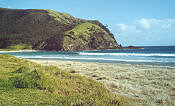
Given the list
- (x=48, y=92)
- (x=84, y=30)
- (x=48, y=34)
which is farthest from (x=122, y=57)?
(x=48, y=34)

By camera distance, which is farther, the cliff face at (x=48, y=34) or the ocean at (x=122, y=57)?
the cliff face at (x=48, y=34)

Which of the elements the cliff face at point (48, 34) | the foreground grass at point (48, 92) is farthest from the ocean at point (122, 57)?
the cliff face at point (48, 34)

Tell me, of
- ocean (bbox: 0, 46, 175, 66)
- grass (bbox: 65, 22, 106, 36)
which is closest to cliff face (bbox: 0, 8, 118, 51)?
grass (bbox: 65, 22, 106, 36)

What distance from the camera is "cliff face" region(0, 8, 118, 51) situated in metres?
143

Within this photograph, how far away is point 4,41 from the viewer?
6713 inches

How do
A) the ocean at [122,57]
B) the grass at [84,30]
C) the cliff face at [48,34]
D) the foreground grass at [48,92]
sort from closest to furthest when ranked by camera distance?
the foreground grass at [48,92] < the ocean at [122,57] < the cliff face at [48,34] < the grass at [84,30]

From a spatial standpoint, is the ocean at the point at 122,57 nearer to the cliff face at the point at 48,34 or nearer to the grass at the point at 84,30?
the cliff face at the point at 48,34

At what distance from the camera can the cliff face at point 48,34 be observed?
5624 inches

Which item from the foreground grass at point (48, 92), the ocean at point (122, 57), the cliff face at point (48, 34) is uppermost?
the cliff face at point (48, 34)

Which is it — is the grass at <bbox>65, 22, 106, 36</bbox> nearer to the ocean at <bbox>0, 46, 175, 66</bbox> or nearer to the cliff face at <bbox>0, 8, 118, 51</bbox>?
the cliff face at <bbox>0, 8, 118, 51</bbox>

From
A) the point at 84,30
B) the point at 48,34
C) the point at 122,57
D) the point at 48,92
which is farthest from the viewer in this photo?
the point at 48,34

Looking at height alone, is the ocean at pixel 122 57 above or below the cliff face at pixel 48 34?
below

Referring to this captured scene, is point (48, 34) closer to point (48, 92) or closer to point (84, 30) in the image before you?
point (84, 30)

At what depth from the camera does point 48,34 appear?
17112cm
